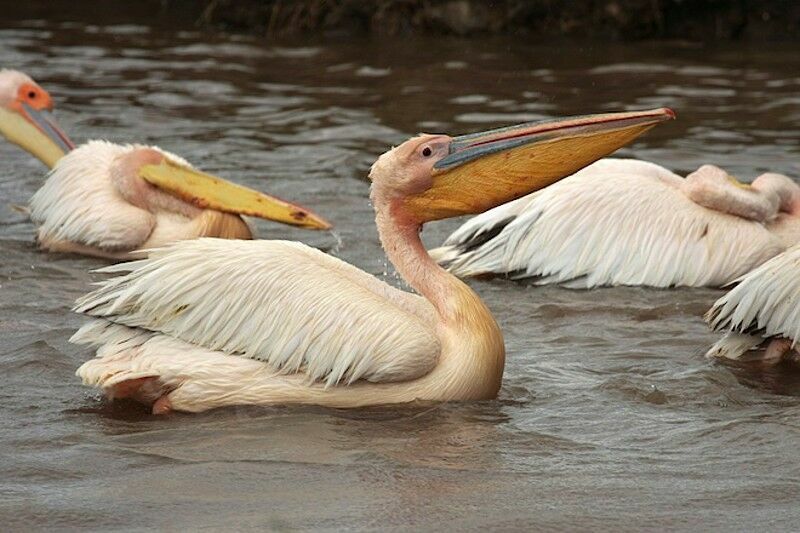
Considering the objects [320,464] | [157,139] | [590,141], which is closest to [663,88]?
[157,139]

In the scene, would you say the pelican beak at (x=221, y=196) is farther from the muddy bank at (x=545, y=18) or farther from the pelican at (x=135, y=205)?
the muddy bank at (x=545, y=18)

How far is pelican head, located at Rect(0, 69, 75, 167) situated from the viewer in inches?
291

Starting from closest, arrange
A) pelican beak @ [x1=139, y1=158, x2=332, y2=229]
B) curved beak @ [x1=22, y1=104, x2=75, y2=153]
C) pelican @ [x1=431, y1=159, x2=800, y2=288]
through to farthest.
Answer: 1. pelican @ [x1=431, y1=159, x2=800, y2=288]
2. pelican beak @ [x1=139, y1=158, x2=332, y2=229]
3. curved beak @ [x1=22, y1=104, x2=75, y2=153]

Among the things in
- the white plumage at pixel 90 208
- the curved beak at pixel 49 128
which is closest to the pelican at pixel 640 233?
the white plumage at pixel 90 208

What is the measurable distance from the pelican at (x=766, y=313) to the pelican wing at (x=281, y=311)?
1061mm

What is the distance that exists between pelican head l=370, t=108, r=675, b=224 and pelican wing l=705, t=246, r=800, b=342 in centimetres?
80

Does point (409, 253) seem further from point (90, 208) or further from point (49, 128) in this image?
point (49, 128)

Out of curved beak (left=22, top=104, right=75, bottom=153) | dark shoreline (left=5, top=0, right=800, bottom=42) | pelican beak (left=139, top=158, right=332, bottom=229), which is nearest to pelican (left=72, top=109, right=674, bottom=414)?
pelican beak (left=139, top=158, right=332, bottom=229)

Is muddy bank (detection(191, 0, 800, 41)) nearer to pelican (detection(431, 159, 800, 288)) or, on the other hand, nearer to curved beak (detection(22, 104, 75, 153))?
curved beak (detection(22, 104, 75, 153))

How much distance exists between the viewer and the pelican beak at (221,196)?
6.38m

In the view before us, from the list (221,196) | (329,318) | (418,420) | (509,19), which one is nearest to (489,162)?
(329,318)

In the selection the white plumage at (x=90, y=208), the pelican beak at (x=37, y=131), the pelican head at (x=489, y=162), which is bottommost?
the white plumage at (x=90, y=208)

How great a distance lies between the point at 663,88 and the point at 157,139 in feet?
10.9

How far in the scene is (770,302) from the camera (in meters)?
4.86
